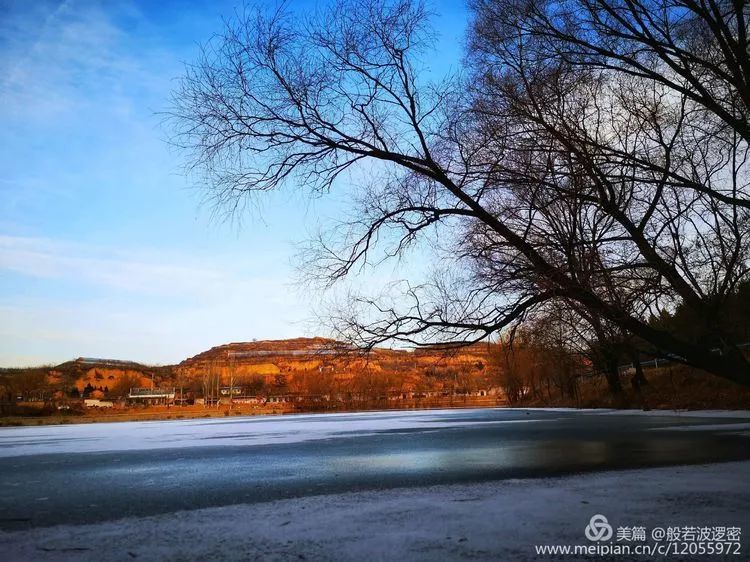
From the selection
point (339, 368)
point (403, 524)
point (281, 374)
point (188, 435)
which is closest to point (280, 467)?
point (339, 368)

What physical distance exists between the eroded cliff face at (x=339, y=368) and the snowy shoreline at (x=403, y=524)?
3.91m

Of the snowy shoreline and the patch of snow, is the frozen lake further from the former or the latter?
the patch of snow

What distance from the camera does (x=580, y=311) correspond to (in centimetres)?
738

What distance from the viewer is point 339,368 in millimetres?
8523

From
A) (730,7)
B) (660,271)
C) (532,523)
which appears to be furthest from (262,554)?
(730,7)

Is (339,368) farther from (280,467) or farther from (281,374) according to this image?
(281,374)

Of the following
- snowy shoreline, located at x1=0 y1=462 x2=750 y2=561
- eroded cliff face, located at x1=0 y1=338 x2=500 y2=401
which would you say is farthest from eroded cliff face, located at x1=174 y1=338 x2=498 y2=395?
snowy shoreline, located at x1=0 y1=462 x2=750 y2=561

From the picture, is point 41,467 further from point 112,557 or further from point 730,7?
point 730,7

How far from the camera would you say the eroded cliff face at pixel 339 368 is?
8398mm

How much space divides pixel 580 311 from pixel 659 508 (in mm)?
3995

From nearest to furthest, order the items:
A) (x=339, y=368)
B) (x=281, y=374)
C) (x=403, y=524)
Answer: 1. (x=403, y=524)
2. (x=339, y=368)
3. (x=281, y=374)

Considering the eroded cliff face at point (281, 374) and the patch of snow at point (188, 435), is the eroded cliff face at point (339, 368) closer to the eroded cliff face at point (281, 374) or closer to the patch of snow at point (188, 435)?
the eroded cliff face at point (281, 374)

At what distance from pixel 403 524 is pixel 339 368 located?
5265 mm

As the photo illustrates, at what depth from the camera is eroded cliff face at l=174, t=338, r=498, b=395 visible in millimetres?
8398
